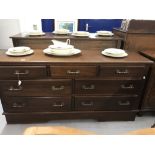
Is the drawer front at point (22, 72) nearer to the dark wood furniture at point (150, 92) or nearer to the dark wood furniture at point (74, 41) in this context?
the dark wood furniture at point (74, 41)

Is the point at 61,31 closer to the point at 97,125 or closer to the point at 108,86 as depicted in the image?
the point at 108,86

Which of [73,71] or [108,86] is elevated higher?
[73,71]

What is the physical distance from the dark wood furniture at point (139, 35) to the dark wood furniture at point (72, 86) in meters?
0.28

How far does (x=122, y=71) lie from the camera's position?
1374 mm

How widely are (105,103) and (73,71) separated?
0.51 m

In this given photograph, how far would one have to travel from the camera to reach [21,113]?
4.99 feet

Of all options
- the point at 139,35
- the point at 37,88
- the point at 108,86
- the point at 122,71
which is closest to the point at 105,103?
the point at 108,86

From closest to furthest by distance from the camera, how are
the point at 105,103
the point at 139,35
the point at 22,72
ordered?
1. the point at 22,72
2. the point at 105,103
3. the point at 139,35

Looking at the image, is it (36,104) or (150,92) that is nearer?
(36,104)

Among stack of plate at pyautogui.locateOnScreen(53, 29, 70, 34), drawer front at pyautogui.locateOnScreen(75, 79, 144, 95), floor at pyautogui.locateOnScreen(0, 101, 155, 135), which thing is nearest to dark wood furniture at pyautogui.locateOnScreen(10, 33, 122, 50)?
stack of plate at pyautogui.locateOnScreen(53, 29, 70, 34)

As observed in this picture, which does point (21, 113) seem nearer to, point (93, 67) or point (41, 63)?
point (41, 63)

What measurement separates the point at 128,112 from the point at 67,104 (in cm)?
69

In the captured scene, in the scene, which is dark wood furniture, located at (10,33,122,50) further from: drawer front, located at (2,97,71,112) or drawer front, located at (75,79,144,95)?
drawer front, located at (2,97,71,112)

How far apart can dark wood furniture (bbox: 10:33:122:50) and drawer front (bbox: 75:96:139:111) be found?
59cm
